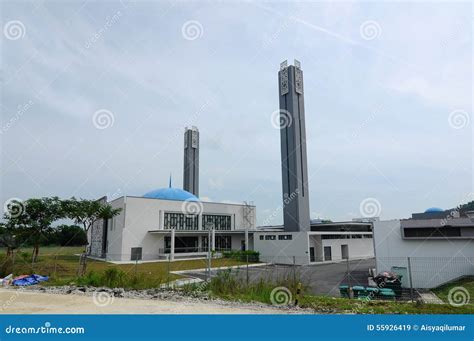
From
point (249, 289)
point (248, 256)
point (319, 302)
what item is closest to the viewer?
point (319, 302)

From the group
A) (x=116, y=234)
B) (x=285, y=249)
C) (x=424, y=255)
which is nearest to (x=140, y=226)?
(x=116, y=234)

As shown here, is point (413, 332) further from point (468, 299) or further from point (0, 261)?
point (0, 261)

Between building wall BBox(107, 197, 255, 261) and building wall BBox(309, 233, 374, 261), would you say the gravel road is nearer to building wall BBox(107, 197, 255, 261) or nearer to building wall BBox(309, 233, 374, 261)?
building wall BBox(107, 197, 255, 261)

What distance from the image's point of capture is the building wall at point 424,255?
1526 cm

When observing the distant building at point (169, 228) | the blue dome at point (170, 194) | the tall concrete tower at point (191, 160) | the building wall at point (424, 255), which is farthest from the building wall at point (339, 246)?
the tall concrete tower at point (191, 160)

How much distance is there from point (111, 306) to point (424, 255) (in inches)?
612

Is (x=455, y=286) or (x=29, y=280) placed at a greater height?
(x=29, y=280)

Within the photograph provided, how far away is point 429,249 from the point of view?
1616 centimetres

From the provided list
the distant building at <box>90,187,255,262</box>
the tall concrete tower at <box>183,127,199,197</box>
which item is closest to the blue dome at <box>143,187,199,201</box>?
the distant building at <box>90,187,255,262</box>

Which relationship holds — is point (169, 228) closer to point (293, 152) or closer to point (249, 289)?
point (293, 152)

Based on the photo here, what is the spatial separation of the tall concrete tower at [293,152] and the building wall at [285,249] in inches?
56.0

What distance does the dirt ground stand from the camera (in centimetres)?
803

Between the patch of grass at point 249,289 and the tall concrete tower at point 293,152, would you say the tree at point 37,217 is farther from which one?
the tall concrete tower at point 293,152

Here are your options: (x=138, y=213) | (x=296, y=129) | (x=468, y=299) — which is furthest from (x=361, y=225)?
(x=468, y=299)
